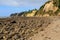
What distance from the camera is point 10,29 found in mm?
14758

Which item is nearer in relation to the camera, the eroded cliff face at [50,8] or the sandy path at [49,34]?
the sandy path at [49,34]

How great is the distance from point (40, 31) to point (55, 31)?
1.02 metres

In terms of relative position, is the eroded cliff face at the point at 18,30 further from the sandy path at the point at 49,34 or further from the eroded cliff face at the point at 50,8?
the eroded cliff face at the point at 50,8

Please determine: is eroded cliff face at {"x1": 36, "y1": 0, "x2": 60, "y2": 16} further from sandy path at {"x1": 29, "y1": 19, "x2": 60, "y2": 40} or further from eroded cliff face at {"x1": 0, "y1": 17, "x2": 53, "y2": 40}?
sandy path at {"x1": 29, "y1": 19, "x2": 60, "y2": 40}

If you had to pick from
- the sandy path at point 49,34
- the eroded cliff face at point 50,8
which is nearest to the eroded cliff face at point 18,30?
the sandy path at point 49,34

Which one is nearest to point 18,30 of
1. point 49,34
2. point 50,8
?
point 49,34

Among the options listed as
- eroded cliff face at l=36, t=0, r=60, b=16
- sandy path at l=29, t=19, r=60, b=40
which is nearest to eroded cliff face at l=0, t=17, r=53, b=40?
sandy path at l=29, t=19, r=60, b=40

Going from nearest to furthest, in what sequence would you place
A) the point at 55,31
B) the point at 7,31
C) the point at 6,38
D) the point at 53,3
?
the point at 6,38 < the point at 7,31 < the point at 55,31 < the point at 53,3

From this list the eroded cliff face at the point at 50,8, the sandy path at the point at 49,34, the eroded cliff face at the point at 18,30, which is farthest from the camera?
the eroded cliff face at the point at 50,8

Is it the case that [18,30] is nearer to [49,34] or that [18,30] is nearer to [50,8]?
[49,34]

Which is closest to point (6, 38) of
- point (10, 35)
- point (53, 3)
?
point (10, 35)

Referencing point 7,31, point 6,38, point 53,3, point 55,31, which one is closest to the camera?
point 6,38

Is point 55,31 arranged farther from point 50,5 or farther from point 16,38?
point 50,5

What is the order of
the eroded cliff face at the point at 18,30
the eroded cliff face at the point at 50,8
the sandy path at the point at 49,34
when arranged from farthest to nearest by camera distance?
1. the eroded cliff face at the point at 50,8
2. the sandy path at the point at 49,34
3. the eroded cliff face at the point at 18,30
